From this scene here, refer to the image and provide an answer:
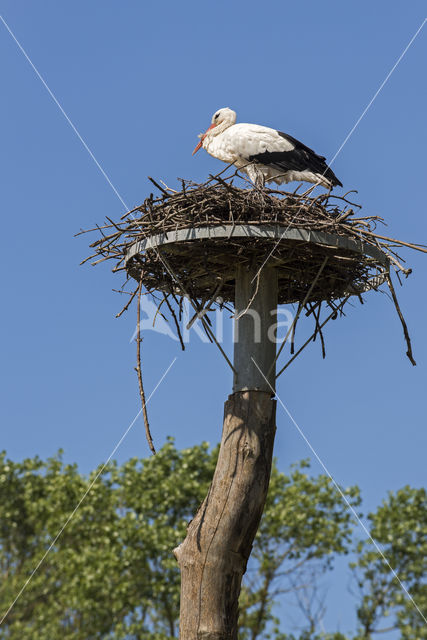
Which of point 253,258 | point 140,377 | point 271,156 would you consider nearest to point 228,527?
point 140,377

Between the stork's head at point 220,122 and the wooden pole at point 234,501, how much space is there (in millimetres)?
2670

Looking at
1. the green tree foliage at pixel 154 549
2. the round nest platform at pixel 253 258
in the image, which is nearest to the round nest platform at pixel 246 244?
the round nest platform at pixel 253 258

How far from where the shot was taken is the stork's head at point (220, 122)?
8562 millimetres

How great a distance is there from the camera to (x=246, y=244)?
6.30 metres

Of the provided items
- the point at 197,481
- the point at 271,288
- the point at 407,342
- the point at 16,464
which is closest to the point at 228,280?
the point at 271,288

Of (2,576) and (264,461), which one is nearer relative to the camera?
(264,461)

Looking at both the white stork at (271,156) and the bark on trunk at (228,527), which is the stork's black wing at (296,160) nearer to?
the white stork at (271,156)

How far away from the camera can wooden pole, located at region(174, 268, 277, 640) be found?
5.74 m

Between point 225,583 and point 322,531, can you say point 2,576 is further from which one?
point 225,583

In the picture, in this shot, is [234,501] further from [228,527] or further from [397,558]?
[397,558]

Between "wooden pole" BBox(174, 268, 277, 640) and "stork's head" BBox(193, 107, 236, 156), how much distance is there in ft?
8.76

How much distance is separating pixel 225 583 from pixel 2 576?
11483mm

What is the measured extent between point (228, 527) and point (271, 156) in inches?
142

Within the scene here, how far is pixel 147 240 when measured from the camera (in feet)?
21.3
